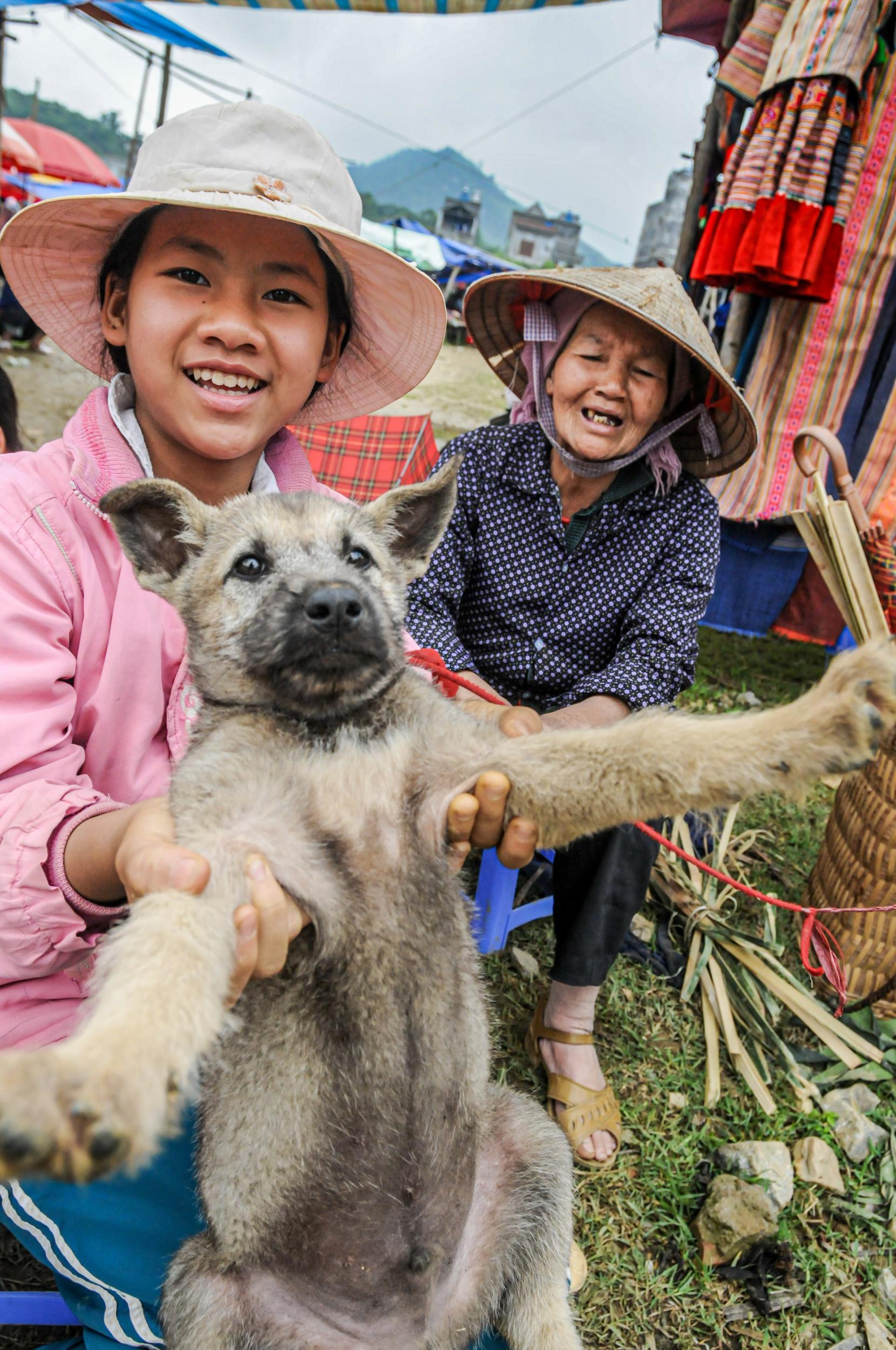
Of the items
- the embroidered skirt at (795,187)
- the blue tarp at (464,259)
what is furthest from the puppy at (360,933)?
the blue tarp at (464,259)

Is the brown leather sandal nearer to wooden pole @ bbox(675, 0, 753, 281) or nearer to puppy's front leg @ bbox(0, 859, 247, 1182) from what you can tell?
puppy's front leg @ bbox(0, 859, 247, 1182)

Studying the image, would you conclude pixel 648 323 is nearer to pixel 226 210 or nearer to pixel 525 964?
pixel 226 210

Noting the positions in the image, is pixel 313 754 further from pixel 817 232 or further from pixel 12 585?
pixel 817 232

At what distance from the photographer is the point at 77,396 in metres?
10.4

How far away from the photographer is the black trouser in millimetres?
3084

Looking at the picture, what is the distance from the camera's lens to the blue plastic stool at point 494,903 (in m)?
3.35

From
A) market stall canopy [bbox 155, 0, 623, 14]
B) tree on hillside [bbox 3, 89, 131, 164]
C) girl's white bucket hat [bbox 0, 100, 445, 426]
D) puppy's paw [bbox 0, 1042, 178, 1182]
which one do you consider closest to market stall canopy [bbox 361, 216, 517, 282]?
market stall canopy [bbox 155, 0, 623, 14]

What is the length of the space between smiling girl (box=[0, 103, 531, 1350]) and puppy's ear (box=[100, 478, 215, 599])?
14 cm

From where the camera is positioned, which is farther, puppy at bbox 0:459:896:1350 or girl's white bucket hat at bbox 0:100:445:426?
girl's white bucket hat at bbox 0:100:445:426

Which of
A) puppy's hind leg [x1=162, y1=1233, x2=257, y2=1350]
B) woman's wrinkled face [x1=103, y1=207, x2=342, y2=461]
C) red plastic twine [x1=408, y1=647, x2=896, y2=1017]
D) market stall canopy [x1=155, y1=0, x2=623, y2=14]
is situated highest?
market stall canopy [x1=155, y1=0, x2=623, y2=14]

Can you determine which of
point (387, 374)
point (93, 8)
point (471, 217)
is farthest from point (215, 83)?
point (471, 217)

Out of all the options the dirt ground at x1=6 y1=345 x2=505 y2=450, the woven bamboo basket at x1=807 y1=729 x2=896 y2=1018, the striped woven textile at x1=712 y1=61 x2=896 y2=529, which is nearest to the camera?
the woven bamboo basket at x1=807 y1=729 x2=896 y2=1018

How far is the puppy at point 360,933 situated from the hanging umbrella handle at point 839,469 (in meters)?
2.04

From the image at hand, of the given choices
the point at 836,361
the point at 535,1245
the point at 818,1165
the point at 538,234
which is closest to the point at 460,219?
the point at 538,234
